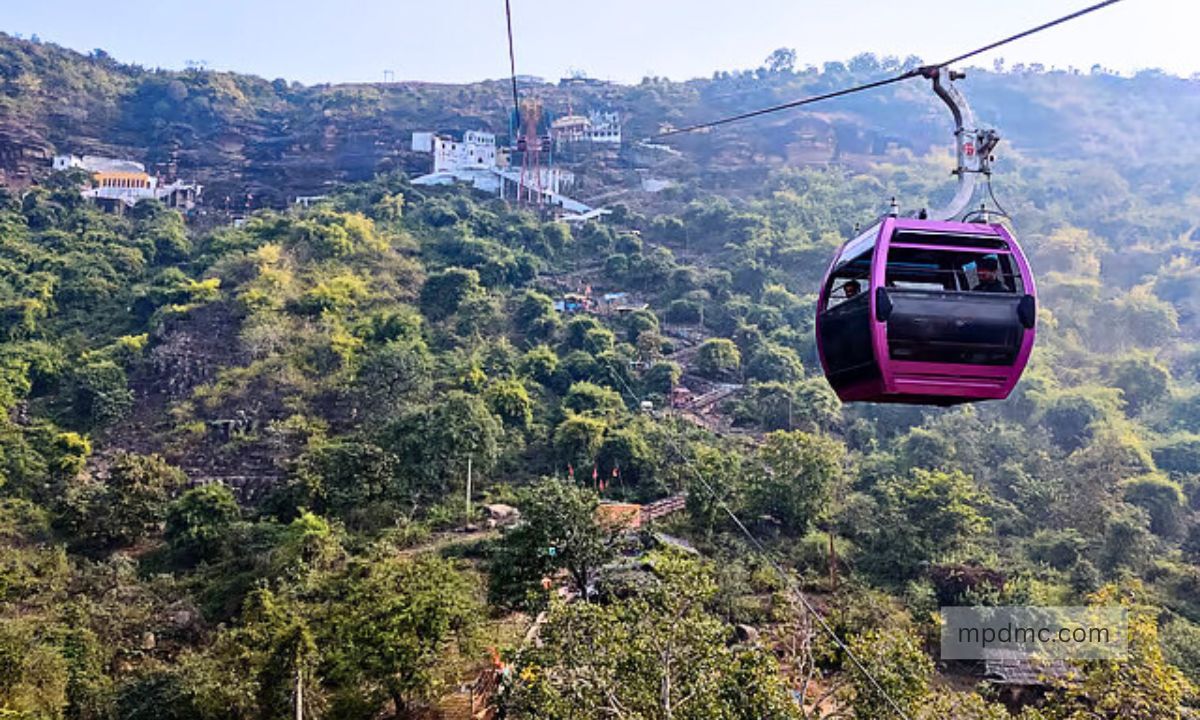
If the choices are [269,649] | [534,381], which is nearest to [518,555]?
[269,649]

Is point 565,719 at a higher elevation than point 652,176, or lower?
lower

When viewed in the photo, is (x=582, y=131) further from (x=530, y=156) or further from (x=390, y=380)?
(x=390, y=380)

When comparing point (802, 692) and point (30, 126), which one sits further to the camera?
point (30, 126)

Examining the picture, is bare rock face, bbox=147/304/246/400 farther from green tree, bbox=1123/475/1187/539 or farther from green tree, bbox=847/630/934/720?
green tree, bbox=1123/475/1187/539

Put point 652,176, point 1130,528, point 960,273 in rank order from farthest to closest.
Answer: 1. point 652,176
2. point 1130,528
3. point 960,273

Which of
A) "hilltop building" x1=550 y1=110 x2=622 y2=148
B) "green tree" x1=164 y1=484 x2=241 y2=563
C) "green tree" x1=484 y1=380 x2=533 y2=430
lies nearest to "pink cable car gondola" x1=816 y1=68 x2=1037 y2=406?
"green tree" x1=164 y1=484 x2=241 y2=563

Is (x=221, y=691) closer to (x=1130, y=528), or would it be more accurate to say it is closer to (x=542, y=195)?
(x=1130, y=528)

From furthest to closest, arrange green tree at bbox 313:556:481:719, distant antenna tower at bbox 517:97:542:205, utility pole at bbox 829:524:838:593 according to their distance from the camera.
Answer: distant antenna tower at bbox 517:97:542:205 < utility pole at bbox 829:524:838:593 < green tree at bbox 313:556:481:719

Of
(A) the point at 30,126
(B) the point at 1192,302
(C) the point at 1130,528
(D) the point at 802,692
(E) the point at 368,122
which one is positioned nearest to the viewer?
(D) the point at 802,692
